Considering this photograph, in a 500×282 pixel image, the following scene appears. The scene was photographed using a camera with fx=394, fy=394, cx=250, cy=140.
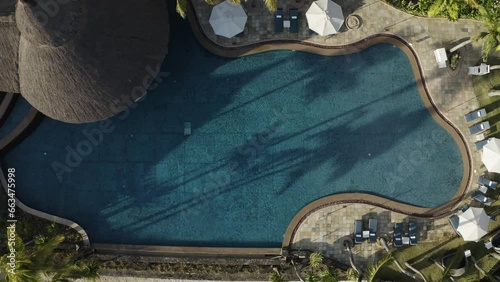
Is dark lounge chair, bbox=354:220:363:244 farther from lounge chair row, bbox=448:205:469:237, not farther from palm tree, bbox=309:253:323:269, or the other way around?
lounge chair row, bbox=448:205:469:237

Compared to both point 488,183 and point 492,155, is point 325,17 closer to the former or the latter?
point 492,155

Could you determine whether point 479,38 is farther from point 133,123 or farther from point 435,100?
point 133,123

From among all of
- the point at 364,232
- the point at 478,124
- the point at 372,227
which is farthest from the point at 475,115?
the point at 364,232

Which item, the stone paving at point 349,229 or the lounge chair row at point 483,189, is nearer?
the lounge chair row at point 483,189

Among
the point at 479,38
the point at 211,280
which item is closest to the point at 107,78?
the point at 211,280

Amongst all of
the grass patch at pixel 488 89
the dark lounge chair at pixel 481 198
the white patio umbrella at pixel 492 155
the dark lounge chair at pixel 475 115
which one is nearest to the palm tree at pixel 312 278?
the dark lounge chair at pixel 481 198

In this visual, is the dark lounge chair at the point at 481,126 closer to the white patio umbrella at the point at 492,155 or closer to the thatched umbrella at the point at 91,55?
the white patio umbrella at the point at 492,155

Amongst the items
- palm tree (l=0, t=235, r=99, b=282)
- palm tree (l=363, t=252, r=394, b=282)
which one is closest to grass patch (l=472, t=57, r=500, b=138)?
palm tree (l=363, t=252, r=394, b=282)
